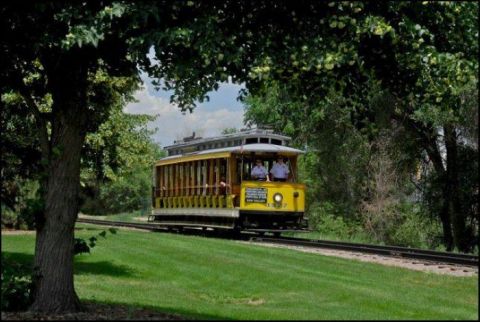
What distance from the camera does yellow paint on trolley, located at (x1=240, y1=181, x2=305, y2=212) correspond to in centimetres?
2577

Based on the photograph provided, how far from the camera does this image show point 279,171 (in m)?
26.4

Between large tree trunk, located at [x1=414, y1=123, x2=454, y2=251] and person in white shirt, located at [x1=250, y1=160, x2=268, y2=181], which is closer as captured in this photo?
person in white shirt, located at [x1=250, y1=160, x2=268, y2=181]

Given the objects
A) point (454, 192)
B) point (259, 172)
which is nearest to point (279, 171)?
point (259, 172)

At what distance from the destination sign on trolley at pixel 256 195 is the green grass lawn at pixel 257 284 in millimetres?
4302

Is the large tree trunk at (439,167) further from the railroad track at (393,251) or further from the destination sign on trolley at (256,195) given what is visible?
the destination sign on trolley at (256,195)

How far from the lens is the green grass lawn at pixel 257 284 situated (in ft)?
35.4

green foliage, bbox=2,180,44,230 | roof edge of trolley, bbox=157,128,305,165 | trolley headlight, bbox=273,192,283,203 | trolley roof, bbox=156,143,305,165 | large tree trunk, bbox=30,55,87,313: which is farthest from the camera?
trolley headlight, bbox=273,192,283,203

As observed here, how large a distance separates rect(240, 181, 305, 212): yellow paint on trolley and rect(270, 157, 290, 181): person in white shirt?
0.63ft

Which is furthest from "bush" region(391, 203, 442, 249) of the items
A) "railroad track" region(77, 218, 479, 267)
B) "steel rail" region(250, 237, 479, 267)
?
"steel rail" region(250, 237, 479, 267)

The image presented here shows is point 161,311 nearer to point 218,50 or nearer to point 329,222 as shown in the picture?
point 218,50

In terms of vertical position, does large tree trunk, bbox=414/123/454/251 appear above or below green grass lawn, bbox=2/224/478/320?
above

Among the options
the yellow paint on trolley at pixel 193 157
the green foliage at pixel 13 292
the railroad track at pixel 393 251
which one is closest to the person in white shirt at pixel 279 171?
the yellow paint on trolley at pixel 193 157

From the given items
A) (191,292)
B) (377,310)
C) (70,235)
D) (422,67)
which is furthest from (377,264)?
(70,235)

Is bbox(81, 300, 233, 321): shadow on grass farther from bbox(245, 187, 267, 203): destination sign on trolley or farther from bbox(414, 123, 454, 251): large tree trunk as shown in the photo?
bbox(414, 123, 454, 251): large tree trunk
